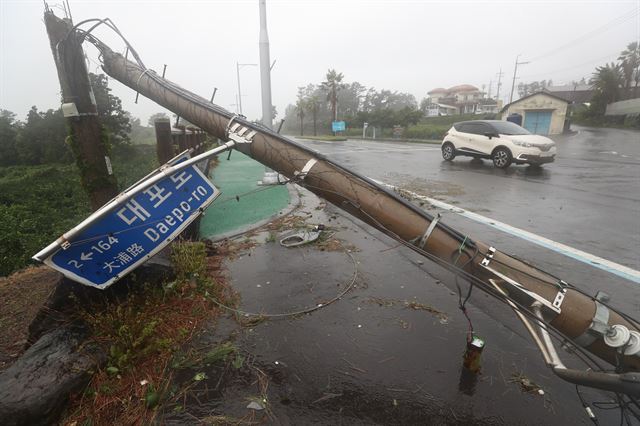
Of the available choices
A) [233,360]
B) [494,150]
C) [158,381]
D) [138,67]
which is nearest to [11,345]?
[158,381]

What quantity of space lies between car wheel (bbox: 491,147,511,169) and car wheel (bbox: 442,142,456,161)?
6.37ft

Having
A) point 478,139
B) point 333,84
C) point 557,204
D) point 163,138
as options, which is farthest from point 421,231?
point 333,84

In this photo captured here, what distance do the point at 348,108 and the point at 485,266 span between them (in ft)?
266

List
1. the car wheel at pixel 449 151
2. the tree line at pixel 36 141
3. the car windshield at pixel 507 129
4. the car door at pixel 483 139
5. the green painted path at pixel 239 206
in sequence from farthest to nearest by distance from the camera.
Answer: the tree line at pixel 36 141
the car wheel at pixel 449 151
the car door at pixel 483 139
the car windshield at pixel 507 129
the green painted path at pixel 239 206

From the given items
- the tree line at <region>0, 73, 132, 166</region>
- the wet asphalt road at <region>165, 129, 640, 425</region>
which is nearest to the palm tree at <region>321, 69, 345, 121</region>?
the tree line at <region>0, 73, 132, 166</region>

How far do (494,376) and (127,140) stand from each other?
21.9m

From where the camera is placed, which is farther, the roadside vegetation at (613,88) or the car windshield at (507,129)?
the roadside vegetation at (613,88)

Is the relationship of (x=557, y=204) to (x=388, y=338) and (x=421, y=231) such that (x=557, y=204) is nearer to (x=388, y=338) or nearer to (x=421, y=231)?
(x=388, y=338)

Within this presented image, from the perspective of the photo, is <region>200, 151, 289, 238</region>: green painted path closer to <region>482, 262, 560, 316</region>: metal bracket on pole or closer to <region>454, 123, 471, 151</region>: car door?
<region>482, 262, 560, 316</region>: metal bracket on pole

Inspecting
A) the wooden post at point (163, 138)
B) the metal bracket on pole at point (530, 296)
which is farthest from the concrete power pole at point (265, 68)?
the metal bracket on pole at point (530, 296)

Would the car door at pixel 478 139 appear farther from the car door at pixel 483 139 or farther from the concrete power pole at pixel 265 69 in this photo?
the concrete power pole at pixel 265 69

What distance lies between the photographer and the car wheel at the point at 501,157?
35.9ft

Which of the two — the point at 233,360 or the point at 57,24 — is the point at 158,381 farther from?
the point at 57,24

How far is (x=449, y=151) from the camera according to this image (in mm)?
13367
